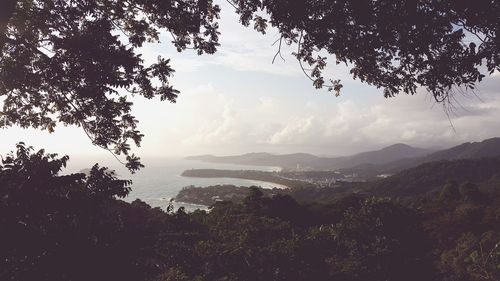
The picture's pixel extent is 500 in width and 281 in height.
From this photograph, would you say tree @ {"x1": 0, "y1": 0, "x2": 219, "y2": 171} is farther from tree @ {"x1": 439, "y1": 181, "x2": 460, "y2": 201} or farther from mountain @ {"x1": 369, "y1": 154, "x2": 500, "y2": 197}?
mountain @ {"x1": 369, "y1": 154, "x2": 500, "y2": 197}

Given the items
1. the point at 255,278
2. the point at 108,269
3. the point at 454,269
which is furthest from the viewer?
the point at 454,269

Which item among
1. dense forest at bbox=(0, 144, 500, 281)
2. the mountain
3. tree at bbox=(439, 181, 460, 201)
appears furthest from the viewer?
the mountain

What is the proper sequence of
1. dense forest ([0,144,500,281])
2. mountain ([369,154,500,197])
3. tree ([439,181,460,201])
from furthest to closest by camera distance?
mountain ([369,154,500,197])
tree ([439,181,460,201])
dense forest ([0,144,500,281])

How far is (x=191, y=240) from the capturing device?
13.9m

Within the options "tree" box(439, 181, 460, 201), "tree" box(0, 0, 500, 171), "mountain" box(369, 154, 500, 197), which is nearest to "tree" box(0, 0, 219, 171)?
"tree" box(0, 0, 500, 171)

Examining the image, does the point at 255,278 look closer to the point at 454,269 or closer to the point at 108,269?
the point at 108,269

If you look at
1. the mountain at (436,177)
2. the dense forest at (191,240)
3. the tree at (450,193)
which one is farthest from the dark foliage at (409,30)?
the mountain at (436,177)

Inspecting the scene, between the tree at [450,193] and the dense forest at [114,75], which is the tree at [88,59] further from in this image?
the tree at [450,193]

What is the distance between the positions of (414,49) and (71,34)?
5609mm

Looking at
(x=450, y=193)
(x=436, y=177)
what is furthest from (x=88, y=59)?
(x=436, y=177)

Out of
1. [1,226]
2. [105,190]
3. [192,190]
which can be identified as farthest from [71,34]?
[192,190]

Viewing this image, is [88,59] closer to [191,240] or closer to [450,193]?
[191,240]

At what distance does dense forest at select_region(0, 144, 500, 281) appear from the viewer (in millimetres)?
3521

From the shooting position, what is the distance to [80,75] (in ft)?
20.2
